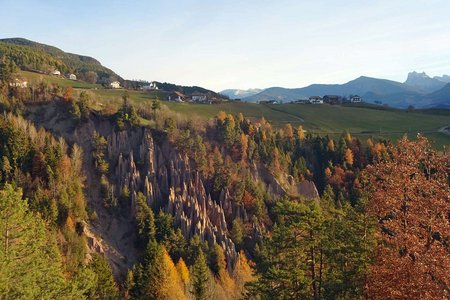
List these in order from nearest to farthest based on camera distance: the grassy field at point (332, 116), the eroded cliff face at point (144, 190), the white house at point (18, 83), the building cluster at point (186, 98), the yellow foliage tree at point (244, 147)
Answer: the eroded cliff face at point (144, 190) → the white house at point (18, 83) → the yellow foliage tree at point (244, 147) → the grassy field at point (332, 116) → the building cluster at point (186, 98)

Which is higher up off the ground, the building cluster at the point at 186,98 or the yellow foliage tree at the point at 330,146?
the building cluster at the point at 186,98

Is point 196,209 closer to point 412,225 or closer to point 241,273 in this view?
point 241,273

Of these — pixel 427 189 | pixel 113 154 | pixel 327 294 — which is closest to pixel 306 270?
pixel 327 294

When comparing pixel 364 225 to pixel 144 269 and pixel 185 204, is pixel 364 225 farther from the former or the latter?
pixel 185 204

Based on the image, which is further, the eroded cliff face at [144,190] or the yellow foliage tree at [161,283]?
the eroded cliff face at [144,190]

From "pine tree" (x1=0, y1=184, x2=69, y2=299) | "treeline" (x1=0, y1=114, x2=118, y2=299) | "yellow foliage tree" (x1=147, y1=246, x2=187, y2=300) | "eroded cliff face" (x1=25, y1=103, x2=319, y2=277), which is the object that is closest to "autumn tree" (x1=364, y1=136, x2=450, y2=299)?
"pine tree" (x1=0, y1=184, x2=69, y2=299)

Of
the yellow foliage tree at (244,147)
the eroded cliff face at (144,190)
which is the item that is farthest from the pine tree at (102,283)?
the yellow foliage tree at (244,147)

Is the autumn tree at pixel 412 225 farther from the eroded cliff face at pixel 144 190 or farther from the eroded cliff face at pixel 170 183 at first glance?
the eroded cliff face at pixel 144 190
